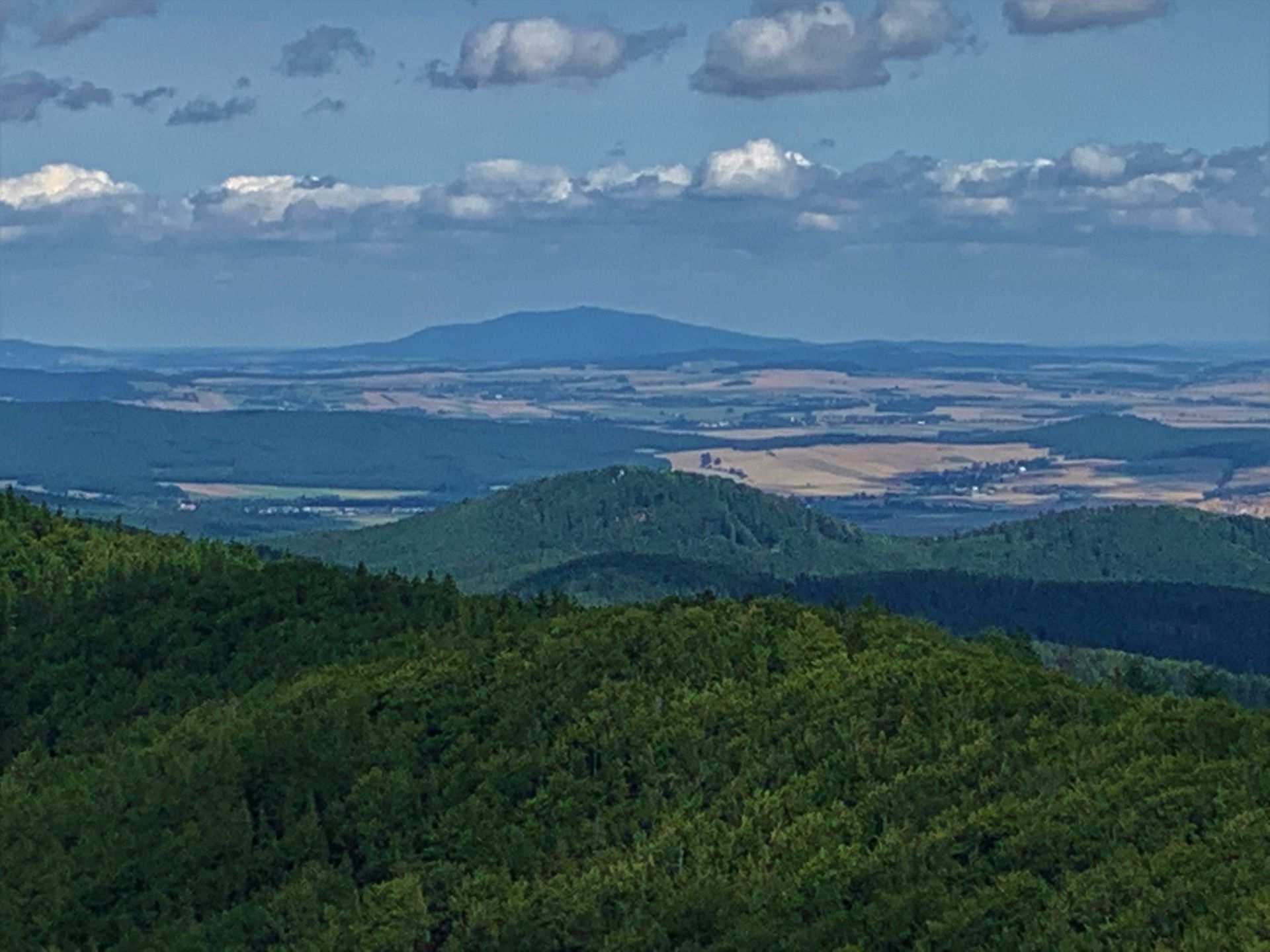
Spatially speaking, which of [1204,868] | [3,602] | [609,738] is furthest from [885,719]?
[3,602]

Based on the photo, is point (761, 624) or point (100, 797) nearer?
point (100, 797)

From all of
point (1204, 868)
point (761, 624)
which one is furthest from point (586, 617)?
point (1204, 868)

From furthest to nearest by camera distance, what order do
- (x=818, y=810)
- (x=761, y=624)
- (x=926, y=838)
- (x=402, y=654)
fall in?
(x=402, y=654) → (x=761, y=624) → (x=818, y=810) → (x=926, y=838)

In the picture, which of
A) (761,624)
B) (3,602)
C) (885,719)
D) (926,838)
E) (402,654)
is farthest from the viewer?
(3,602)

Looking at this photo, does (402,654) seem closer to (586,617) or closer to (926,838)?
(586,617)

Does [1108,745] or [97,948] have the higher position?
[1108,745]

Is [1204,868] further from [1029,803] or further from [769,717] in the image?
[769,717]
